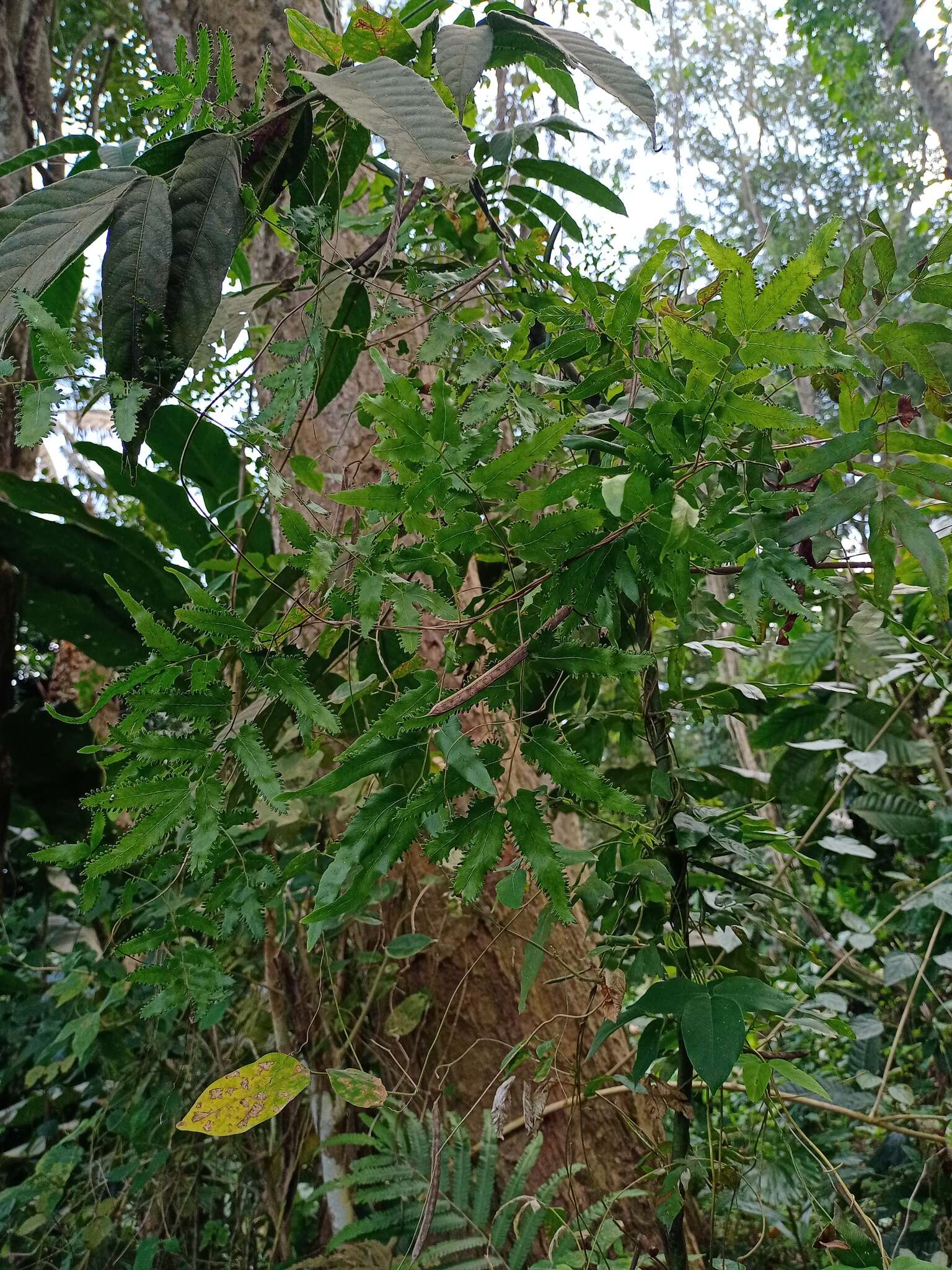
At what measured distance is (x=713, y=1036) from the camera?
500 mm

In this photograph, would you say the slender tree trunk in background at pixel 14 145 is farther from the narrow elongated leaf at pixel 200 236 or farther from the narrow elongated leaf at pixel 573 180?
the narrow elongated leaf at pixel 573 180

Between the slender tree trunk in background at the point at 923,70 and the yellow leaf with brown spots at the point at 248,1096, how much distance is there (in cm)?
659

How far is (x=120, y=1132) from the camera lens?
4.15 ft

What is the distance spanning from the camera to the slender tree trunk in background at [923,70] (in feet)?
18.3

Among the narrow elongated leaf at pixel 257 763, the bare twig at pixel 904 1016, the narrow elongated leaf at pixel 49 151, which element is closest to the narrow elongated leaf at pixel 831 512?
the narrow elongated leaf at pixel 257 763

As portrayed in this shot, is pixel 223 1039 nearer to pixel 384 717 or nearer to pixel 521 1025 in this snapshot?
pixel 521 1025

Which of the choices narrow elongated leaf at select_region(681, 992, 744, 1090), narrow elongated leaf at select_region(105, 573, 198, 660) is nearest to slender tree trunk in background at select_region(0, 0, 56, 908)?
narrow elongated leaf at select_region(105, 573, 198, 660)

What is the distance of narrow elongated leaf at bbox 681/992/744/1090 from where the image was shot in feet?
1.59

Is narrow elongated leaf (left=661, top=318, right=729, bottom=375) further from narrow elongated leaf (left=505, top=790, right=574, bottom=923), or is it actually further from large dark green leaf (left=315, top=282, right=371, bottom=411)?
large dark green leaf (left=315, top=282, right=371, bottom=411)

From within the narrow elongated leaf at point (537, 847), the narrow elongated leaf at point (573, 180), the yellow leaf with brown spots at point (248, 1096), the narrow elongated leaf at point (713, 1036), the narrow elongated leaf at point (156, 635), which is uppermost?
the narrow elongated leaf at point (573, 180)

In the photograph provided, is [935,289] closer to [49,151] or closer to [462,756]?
[462,756]

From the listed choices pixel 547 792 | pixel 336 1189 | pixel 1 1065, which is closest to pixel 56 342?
pixel 547 792

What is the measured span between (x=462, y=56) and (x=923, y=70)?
6.88m

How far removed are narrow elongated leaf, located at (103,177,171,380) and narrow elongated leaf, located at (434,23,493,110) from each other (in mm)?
244
